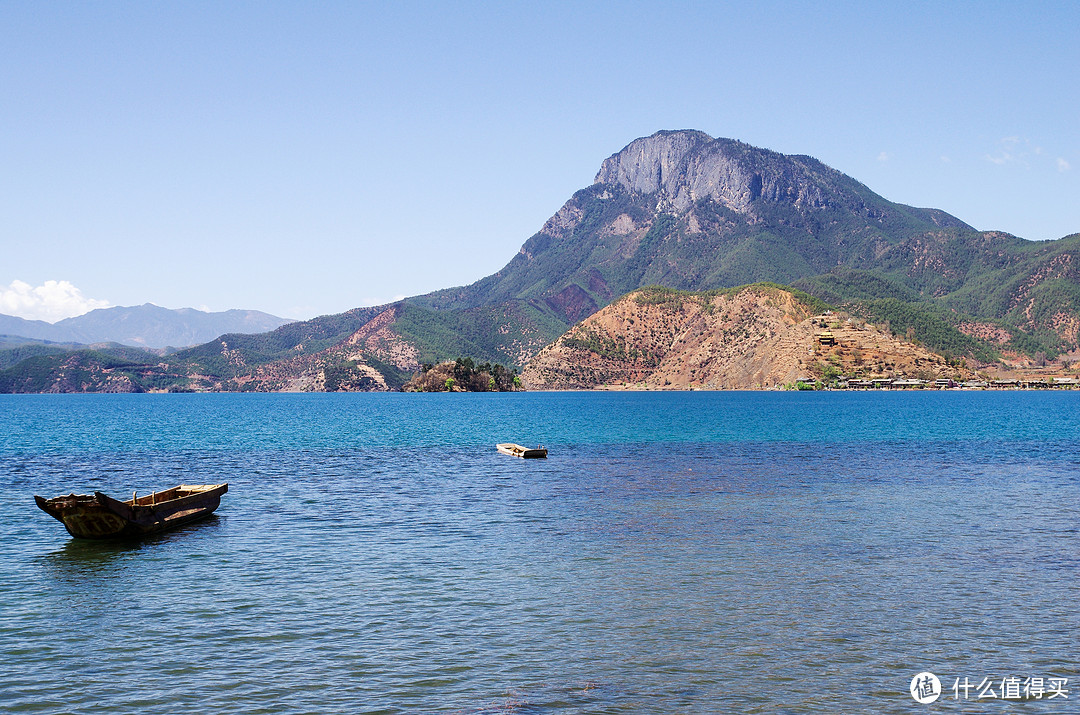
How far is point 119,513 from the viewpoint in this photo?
4041 centimetres

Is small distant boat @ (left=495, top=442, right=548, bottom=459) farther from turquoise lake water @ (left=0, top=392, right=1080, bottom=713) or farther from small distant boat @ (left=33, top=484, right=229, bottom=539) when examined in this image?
small distant boat @ (left=33, top=484, right=229, bottom=539)

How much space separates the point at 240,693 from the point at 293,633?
466 cm

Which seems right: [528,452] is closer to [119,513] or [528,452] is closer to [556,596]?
[119,513]

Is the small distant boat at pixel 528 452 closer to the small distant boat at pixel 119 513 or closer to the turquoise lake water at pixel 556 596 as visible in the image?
the turquoise lake water at pixel 556 596

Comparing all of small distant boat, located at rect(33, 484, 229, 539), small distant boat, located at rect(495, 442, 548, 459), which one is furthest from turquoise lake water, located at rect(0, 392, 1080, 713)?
small distant boat, located at rect(495, 442, 548, 459)

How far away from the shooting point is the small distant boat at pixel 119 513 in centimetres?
3950

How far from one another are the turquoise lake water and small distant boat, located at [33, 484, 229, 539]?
34.2 inches

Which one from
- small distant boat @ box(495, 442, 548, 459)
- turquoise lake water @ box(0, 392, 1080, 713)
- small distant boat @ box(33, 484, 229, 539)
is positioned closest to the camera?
turquoise lake water @ box(0, 392, 1080, 713)

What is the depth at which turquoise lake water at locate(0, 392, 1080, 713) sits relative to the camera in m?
20.8

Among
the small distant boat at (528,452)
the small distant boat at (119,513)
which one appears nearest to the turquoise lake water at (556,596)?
the small distant boat at (119,513)

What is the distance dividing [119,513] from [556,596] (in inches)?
909

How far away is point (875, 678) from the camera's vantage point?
21344 mm

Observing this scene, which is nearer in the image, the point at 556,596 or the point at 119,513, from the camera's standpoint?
the point at 556,596

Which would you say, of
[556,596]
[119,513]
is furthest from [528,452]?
[556,596]
